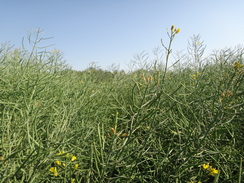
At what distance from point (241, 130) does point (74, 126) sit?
42.7 inches

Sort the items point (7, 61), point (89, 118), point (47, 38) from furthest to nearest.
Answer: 1. point (7, 61)
2. point (47, 38)
3. point (89, 118)

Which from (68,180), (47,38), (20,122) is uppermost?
(47,38)

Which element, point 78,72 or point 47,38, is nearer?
point 47,38

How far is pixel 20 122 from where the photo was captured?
3.44 feet

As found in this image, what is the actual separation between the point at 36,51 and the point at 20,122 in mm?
814

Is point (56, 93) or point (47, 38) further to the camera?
point (47, 38)

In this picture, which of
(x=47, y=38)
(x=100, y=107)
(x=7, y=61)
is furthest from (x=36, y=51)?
(x=100, y=107)

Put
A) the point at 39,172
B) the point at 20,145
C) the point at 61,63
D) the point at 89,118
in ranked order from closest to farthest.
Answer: the point at 39,172 → the point at 20,145 → the point at 89,118 → the point at 61,63

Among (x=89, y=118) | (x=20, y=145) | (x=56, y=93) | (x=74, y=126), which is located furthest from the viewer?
(x=56, y=93)

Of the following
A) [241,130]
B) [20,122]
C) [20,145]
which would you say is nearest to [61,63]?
[20,122]

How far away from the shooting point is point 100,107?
5.35 feet

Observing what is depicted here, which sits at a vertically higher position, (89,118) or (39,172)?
(89,118)

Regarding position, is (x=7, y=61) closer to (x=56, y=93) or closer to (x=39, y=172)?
(x=56, y=93)

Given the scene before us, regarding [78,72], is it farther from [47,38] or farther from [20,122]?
[20,122]
